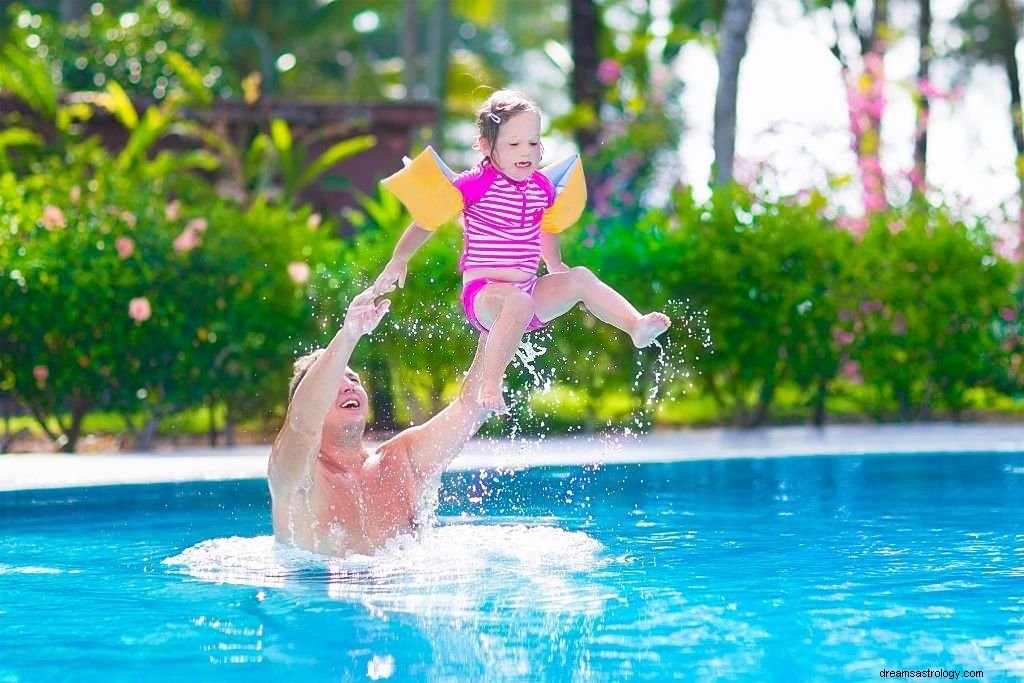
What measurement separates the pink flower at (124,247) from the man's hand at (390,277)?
18.2 ft

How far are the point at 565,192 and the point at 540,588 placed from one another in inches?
60.0

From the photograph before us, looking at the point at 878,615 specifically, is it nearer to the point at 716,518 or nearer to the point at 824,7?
the point at 716,518

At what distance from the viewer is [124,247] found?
1068 cm

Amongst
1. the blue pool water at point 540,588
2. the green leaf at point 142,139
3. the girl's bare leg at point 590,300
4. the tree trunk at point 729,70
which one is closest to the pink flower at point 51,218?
the green leaf at point 142,139

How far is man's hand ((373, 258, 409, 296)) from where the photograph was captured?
5.36 m

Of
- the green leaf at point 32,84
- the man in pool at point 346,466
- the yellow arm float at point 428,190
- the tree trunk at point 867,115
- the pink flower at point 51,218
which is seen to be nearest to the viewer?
the man in pool at point 346,466

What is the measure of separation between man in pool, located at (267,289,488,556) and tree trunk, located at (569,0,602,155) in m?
13.7

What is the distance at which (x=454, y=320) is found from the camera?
10.9 m

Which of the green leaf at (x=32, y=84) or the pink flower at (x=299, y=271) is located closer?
the pink flower at (x=299, y=271)

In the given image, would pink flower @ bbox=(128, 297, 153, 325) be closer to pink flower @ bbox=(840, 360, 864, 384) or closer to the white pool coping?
the white pool coping

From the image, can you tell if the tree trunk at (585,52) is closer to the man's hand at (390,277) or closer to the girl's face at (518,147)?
the girl's face at (518,147)

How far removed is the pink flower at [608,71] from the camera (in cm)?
1962

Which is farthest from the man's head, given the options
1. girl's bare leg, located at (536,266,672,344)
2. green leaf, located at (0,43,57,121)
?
green leaf, located at (0,43,57,121)

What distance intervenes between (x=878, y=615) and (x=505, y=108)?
7.06 ft
